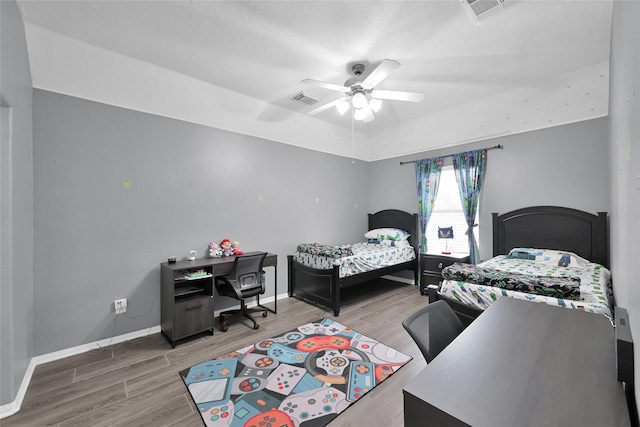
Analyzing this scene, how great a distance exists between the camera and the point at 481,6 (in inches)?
80.7

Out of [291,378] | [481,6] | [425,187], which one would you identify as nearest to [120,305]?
[291,378]

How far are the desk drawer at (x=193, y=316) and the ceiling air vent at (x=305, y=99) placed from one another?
264cm

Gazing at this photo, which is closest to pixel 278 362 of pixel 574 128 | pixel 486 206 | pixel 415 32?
pixel 415 32

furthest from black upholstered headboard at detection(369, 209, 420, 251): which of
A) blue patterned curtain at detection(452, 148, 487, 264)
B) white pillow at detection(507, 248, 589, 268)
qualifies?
white pillow at detection(507, 248, 589, 268)

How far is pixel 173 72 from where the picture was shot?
2.98 m

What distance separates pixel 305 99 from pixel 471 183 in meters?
2.72

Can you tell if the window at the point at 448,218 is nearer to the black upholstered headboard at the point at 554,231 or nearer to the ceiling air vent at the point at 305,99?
the black upholstered headboard at the point at 554,231

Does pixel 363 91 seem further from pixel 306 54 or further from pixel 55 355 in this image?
pixel 55 355

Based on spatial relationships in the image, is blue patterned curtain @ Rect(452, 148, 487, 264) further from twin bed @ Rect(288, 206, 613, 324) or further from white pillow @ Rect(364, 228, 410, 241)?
white pillow @ Rect(364, 228, 410, 241)

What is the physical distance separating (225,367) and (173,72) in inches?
119

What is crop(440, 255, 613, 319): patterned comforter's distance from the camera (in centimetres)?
182

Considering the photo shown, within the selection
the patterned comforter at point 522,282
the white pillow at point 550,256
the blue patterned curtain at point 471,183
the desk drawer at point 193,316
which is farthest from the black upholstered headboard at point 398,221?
the desk drawer at point 193,316

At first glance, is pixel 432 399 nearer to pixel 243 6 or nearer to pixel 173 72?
pixel 243 6

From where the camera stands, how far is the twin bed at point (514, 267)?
6.69ft
